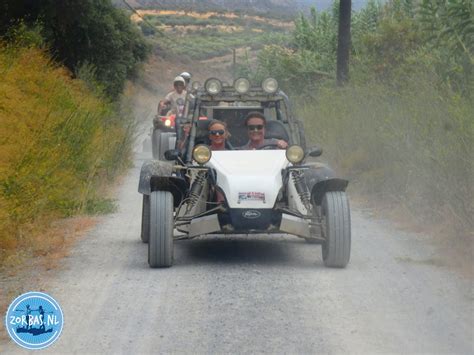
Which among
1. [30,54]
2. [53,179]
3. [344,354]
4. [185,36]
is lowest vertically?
[344,354]

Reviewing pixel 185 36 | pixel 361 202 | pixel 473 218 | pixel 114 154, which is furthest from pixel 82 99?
pixel 185 36

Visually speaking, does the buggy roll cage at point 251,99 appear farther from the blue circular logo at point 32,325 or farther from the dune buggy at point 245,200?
the blue circular logo at point 32,325

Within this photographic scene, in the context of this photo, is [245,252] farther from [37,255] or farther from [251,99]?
[37,255]

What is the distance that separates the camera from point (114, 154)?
22469 mm

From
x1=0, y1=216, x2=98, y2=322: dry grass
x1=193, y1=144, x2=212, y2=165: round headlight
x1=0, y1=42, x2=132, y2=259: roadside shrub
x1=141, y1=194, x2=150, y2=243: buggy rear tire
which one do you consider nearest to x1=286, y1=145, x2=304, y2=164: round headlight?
x1=193, y1=144, x2=212, y2=165: round headlight

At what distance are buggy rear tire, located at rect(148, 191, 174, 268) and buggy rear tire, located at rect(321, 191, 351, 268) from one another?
1.57 meters

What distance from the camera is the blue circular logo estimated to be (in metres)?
8.72

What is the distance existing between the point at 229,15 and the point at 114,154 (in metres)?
98.4

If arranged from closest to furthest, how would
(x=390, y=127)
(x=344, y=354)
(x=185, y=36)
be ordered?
(x=344, y=354) < (x=390, y=127) < (x=185, y=36)

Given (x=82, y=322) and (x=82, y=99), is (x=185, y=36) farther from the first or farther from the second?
(x=82, y=322)

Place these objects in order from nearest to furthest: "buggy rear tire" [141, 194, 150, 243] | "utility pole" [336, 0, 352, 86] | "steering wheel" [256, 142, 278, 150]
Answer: "steering wheel" [256, 142, 278, 150] → "buggy rear tire" [141, 194, 150, 243] → "utility pole" [336, 0, 352, 86]

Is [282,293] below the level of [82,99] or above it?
below

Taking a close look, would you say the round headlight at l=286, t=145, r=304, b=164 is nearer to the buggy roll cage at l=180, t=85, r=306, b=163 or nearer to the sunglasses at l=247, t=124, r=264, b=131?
the sunglasses at l=247, t=124, r=264, b=131

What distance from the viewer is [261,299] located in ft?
35.0
